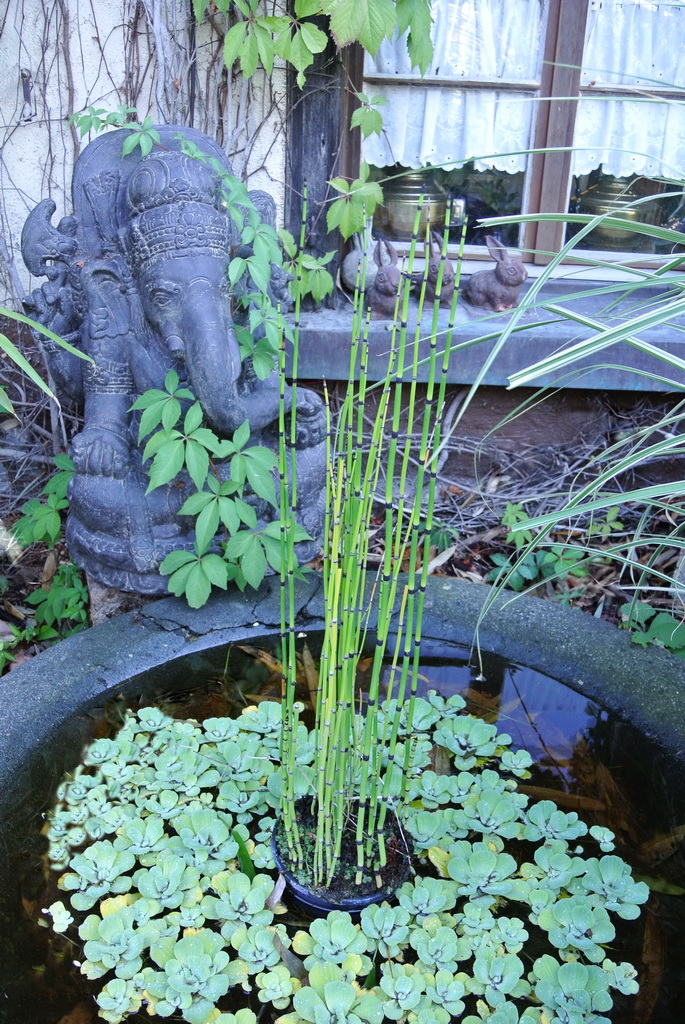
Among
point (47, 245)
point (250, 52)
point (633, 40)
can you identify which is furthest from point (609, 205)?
point (47, 245)

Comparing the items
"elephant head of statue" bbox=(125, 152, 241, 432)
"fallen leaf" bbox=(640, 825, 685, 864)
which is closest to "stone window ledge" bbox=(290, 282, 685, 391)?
"elephant head of statue" bbox=(125, 152, 241, 432)

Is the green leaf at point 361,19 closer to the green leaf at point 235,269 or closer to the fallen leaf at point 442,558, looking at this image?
the green leaf at point 235,269

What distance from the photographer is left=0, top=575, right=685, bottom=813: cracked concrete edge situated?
138 cm

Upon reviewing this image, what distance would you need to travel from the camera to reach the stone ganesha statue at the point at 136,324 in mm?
1610

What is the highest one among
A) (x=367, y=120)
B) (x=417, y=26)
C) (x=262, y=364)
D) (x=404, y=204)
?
(x=417, y=26)

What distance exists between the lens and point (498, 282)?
265 centimetres

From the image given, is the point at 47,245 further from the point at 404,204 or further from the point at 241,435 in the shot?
the point at 404,204

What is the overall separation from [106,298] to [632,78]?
1.91 meters

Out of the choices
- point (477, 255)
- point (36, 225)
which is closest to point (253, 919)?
point (36, 225)

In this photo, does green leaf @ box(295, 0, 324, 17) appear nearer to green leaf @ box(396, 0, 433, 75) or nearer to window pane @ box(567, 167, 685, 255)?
green leaf @ box(396, 0, 433, 75)

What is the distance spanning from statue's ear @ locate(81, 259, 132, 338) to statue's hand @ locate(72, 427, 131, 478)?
8.1 inches

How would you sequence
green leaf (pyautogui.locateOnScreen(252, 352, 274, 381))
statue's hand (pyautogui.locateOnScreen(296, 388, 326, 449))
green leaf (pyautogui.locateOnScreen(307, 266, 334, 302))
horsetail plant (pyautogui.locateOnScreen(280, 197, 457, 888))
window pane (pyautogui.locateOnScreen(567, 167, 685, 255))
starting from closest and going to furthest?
1. horsetail plant (pyautogui.locateOnScreen(280, 197, 457, 888))
2. green leaf (pyautogui.locateOnScreen(252, 352, 274, 381))
3. statue's hand (pyautogui.locateOnScreen(296, 388, 326, 449))
4. green leaf (pyautogui.locateOnScreen(307, 266, 334, 302))
5. window pane (pyautogui.locateOnScreen(567, 167, 685, 255))

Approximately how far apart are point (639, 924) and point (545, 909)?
13 centimetres

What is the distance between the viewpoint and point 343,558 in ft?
3.51
